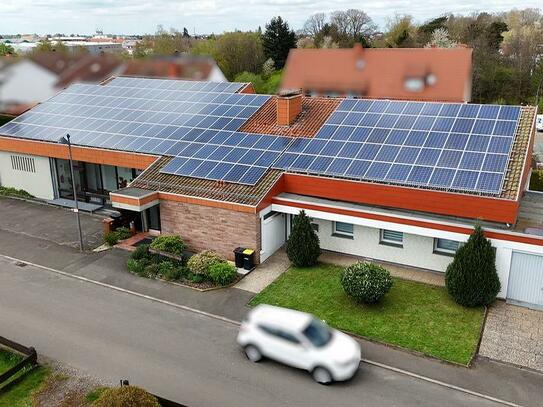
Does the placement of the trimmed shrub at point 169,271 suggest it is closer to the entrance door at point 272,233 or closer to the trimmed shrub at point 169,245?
the trimmed shrub at point 169,245

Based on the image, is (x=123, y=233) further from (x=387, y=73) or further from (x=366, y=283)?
(x=387, y=73)

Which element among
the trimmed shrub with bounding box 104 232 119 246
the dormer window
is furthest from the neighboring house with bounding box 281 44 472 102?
the trimmed shrub with bounding box 104 232 119 246

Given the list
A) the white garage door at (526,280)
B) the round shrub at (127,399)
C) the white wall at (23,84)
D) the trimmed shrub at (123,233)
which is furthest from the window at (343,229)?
the white wall at (23,84)

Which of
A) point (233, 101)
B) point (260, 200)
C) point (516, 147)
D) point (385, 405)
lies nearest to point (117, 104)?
point (233, 101)

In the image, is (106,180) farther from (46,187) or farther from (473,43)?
(473,43)

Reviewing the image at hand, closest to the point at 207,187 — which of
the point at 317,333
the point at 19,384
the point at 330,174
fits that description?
the point at 330,174

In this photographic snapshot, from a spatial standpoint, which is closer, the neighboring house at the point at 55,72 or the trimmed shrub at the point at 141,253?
the trimmed shrub at the point at 141,253
